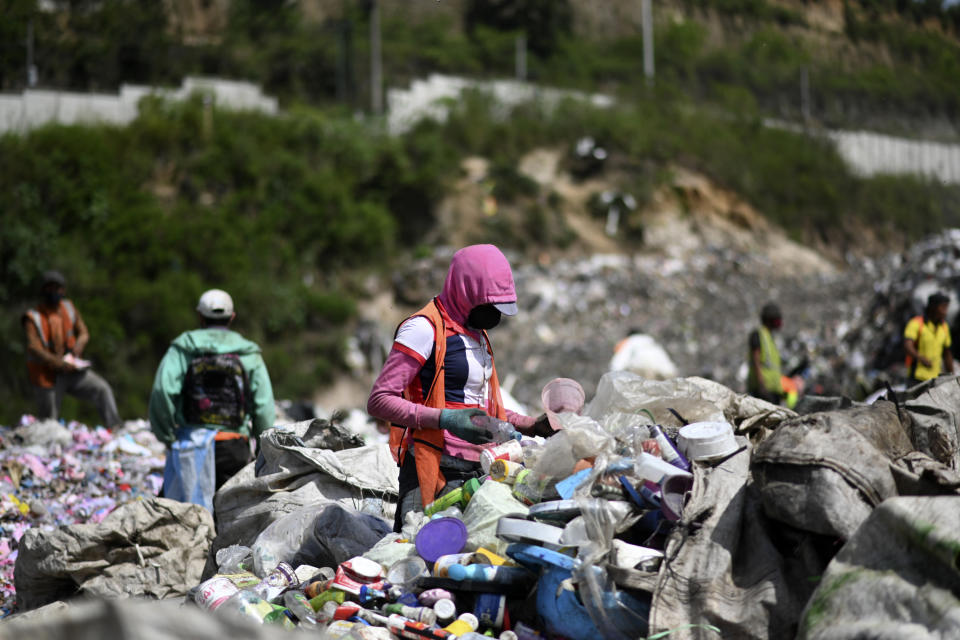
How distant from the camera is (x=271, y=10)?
29.6 m

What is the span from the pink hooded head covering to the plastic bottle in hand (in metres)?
0.38

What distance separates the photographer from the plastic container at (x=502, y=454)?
3.23 meters

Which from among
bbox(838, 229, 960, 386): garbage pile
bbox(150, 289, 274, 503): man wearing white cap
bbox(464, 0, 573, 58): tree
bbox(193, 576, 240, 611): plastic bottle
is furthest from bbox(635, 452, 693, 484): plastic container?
bbox(464, 0, 573, 58): tree

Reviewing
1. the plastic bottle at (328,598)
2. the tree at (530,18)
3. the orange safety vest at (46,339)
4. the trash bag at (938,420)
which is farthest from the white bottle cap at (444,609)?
the tree at (530,18)

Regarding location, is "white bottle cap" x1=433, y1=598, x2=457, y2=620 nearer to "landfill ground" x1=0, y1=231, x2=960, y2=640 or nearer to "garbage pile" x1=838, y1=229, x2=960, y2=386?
"landfill ground" x1=0, y1=231, x2=960, y2=640

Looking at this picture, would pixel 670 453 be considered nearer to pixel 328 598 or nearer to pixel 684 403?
pixel 684 403

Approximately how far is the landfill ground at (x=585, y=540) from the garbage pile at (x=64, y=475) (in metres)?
0.35

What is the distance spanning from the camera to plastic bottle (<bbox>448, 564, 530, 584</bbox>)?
8.83 feet

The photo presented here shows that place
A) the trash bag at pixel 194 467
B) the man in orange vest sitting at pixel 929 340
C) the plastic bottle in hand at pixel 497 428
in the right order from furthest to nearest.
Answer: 1. the man in orange vest sitting at pixel 929 340
2. the trash bag at pixel 194 467
3. the plastic bottle in hand at pixel 497 428

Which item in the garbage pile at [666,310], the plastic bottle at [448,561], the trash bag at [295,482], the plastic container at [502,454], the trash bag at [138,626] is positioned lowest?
the garbage pile at [666,310]

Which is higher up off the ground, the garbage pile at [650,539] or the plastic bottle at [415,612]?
the garbage pile at [650,539]

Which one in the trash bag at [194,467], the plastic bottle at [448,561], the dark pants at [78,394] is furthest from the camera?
the dark pants at [78,394]

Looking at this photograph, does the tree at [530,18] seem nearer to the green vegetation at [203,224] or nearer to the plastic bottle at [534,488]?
the green vegetation at [203,224]

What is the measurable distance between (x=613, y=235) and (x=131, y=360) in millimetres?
10812
